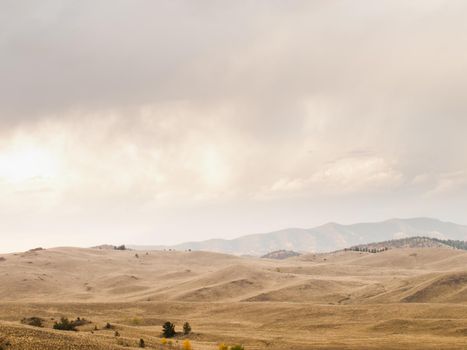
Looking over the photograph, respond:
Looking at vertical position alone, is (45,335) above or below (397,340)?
above

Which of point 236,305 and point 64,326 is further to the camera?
point 236,305

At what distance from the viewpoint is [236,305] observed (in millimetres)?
60594

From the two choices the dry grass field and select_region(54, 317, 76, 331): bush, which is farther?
select_region(54, 317, 76, 331): bush

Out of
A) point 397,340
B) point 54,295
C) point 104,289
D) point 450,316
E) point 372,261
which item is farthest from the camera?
point 372,261

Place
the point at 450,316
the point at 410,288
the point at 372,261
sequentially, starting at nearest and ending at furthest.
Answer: the point at 450,316 < the point at 410,288 < the point at 372,261

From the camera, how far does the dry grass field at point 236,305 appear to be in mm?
32281

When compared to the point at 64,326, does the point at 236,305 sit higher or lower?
lower

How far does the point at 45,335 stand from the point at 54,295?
6445 cm

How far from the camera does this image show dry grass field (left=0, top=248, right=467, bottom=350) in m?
32.3

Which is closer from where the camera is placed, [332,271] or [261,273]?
[261,273]

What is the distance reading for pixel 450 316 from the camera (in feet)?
141

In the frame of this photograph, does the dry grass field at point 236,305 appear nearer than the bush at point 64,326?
Yes

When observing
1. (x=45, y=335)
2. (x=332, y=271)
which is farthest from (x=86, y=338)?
(x=332, y=271)

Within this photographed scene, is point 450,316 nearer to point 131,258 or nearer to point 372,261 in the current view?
point 372,261
